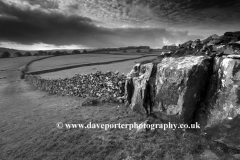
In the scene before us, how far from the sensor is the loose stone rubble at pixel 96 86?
10094 mm

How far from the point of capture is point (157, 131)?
5.76m

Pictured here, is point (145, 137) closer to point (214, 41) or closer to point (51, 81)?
point (214, 41)

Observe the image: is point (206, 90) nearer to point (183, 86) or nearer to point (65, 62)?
point (183, 86)

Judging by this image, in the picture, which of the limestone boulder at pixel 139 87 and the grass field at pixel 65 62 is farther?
the grass field at pixel 65 62

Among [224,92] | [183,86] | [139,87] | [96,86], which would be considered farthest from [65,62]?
[224,92]

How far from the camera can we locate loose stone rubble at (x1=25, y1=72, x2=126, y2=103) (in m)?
10.1

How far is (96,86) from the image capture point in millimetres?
11078

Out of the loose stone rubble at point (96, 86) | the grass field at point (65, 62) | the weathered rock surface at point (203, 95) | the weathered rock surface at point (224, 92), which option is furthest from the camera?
the grass field at point (65, 62)

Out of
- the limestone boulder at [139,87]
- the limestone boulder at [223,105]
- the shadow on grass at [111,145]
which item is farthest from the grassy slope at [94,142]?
the limestone boulder at [223,105]

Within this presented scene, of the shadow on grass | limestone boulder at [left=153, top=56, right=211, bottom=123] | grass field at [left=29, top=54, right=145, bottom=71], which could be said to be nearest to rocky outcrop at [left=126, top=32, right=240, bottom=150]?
limestone boulder at [left=153, top=56, right=211, bottom=123]

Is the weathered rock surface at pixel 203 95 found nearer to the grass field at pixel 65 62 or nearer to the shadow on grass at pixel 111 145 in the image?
the shadow on grass at pixel 111 145

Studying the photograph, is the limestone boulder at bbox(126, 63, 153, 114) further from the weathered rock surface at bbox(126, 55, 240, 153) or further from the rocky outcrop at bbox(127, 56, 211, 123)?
the weathered rock surface at bbox(126, 55, 240, 153)

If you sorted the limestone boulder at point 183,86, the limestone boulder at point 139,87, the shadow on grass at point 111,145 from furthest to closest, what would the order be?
the limestone boulder at point 139,87
the limestone boulder at point 183,86
the shadow on grass at point 111,145

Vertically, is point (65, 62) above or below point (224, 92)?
above
